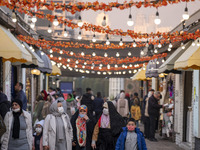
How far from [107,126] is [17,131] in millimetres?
2512

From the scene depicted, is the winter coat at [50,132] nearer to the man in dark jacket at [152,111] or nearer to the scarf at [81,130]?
the scarf at [81,130]

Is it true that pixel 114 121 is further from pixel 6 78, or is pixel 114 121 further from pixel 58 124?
pixel 6 78

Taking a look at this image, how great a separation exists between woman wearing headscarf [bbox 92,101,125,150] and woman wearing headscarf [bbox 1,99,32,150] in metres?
2.00

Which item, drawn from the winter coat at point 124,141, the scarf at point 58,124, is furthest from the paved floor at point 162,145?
the winter coat at point 124,141

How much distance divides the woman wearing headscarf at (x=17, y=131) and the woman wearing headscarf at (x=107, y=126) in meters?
2.00

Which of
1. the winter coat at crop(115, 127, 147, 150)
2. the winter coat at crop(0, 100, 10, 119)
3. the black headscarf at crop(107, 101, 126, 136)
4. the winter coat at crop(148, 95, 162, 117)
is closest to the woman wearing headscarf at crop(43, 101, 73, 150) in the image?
the black headscarf at crop(107, 101, 126, 136)

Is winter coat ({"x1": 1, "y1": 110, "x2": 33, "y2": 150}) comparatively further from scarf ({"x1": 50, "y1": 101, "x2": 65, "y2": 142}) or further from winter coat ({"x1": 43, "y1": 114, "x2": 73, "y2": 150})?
scarf ({"x1": 50, "y1": 101, "x2": 65, "y2": 142})

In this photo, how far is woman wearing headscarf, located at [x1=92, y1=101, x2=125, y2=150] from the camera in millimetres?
10656

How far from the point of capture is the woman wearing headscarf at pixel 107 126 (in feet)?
35.0

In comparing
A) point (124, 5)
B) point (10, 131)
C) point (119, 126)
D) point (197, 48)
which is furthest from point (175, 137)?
point (10, 131)

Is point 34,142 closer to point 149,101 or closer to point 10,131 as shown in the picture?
point 10,131

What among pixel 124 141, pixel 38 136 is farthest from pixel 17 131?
pixel 124 141

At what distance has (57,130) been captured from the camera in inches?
400

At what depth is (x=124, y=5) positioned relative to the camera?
10438mm
